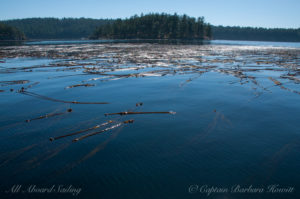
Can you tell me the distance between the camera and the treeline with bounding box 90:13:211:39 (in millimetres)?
142875

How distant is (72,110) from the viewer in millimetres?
8336

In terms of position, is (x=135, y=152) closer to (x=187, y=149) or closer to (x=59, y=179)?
(x=187, y=149)

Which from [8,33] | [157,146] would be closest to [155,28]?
[8,33]

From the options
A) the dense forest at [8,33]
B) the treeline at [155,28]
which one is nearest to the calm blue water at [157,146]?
the dense forest at [8,33]

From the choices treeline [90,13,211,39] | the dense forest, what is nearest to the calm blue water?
the dense forest

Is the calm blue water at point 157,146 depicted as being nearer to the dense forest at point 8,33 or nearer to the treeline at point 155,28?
the dense forest at point 8,33

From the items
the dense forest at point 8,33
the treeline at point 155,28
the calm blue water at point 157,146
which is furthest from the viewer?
the treeline at point 155,28

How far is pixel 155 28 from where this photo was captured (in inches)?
5684

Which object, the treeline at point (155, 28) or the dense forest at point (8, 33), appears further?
the treeline at point (155, 28)

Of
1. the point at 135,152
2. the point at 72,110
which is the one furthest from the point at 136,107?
the point at 135,152

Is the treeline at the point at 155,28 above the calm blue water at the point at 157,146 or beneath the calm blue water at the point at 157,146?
above

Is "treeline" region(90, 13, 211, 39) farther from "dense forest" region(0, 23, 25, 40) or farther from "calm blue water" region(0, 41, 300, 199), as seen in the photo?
"calm blue water" region(0, 41, 300, 199)

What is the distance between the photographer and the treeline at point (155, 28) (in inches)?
5625

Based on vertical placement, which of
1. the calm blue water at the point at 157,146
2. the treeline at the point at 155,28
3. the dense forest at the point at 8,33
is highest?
the treeline at the point at 155,28
